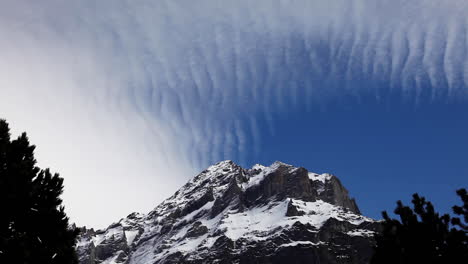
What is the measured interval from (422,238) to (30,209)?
1871cm

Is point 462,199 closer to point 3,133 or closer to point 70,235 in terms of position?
point 70,235

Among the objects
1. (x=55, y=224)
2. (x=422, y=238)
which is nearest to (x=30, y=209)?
(x=55, y=224)

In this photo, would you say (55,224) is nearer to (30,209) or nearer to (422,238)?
(30,209)

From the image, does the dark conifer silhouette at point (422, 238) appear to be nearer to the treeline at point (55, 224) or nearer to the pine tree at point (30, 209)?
the treeline at point (55, 224)

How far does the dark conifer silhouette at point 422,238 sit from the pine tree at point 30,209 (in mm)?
14628

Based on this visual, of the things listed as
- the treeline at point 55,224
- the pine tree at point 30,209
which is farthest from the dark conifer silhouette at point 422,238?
the pine tree at point 30,209

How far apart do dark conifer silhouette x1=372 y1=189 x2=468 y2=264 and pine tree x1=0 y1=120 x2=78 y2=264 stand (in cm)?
1463

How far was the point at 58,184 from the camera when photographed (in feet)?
82.1

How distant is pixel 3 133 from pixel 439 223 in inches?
856

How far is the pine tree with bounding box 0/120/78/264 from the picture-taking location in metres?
Answer: 22.1

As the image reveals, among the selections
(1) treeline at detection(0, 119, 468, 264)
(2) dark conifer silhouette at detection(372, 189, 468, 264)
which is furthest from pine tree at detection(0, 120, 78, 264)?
(2) dark conifer silhouette at detection(372, 189, 468, 264)

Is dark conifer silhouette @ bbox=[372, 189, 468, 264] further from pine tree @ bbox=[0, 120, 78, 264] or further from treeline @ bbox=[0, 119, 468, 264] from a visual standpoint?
pine tree @ bbox=[0, 120, 78, 264]

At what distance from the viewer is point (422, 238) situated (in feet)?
81.7

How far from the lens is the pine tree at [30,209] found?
22094mm
